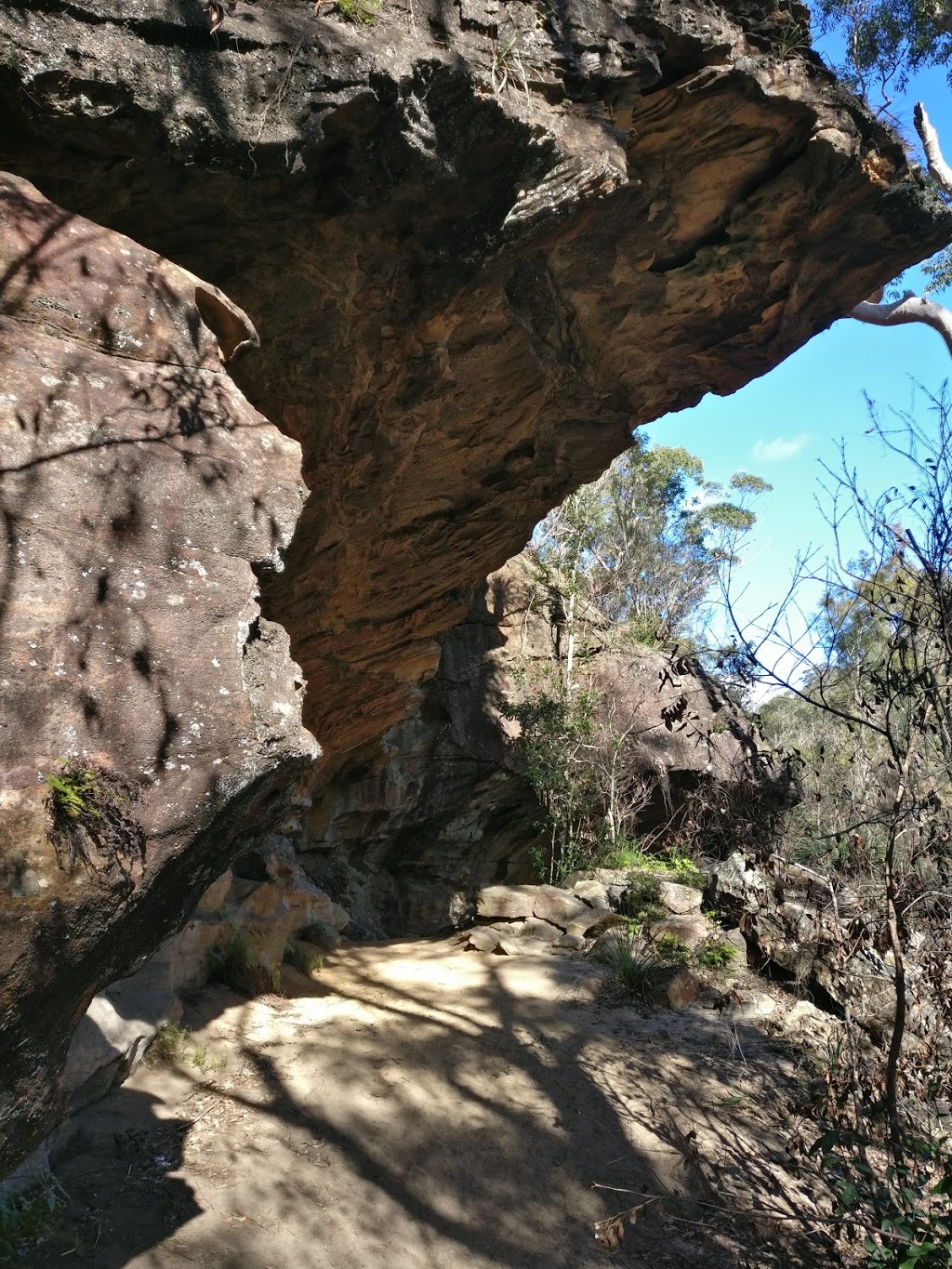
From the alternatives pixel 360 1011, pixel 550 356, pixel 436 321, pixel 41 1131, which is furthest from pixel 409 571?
pixel 41 1131

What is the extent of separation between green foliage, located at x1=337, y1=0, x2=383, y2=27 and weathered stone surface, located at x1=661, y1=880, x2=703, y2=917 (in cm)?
816

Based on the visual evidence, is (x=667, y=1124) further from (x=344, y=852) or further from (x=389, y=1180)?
(x=344, y=852)

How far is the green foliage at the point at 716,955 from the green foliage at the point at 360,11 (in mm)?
7652

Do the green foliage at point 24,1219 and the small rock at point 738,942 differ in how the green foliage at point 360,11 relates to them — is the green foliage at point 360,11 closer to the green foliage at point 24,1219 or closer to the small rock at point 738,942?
the green foliage at point 24,1219

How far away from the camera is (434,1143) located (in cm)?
544

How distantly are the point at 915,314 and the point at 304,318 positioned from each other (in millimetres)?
7954

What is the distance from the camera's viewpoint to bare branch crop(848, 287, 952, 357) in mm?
10211

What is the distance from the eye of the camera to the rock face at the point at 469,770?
13391 mm

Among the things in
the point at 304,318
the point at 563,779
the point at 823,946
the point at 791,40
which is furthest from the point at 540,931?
the point at 791,40

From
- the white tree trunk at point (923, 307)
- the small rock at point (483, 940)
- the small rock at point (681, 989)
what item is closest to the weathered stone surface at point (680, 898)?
the small rock at point (681, 989)

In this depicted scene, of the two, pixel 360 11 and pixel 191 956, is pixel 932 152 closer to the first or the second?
Answer: pixel 360 11

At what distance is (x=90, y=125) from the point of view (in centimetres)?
426

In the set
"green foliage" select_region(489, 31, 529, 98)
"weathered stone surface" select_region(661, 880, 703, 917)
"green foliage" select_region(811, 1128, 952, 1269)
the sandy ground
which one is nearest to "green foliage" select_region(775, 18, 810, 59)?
"green foliage" select_region(489, 31, 529, 98)

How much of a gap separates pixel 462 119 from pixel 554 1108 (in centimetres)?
620
